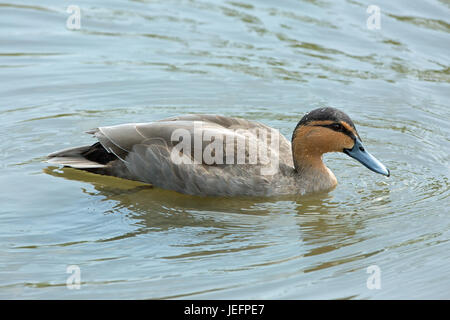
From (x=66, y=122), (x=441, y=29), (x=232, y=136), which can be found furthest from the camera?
(x=441, y=29)

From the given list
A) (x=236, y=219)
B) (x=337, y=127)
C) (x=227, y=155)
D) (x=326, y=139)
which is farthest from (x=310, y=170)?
(x=236, y=219)

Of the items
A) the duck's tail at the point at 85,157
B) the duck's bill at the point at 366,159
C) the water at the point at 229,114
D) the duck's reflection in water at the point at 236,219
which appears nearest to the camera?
the water at the point at 229,114

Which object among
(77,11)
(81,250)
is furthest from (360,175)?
(77,11)

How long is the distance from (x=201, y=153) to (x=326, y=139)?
1.36 m

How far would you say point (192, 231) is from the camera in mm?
7176

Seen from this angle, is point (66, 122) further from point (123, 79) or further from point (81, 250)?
point (81, 250)

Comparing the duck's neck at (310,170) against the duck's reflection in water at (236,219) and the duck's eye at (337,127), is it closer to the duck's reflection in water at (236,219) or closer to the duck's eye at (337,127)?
the duck's reflection in water at (236,219)

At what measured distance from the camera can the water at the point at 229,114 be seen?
6.30 m

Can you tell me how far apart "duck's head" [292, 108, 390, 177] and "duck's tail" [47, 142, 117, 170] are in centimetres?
213

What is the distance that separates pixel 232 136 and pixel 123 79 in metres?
3.54

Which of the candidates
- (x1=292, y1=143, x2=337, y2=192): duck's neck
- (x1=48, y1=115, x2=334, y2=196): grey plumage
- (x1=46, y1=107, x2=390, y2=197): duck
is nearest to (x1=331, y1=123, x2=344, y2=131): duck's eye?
(x1=46, y1=107, x2=390, y2=197): duck

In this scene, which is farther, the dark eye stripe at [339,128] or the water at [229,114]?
the dark eye stripe at [339,128]

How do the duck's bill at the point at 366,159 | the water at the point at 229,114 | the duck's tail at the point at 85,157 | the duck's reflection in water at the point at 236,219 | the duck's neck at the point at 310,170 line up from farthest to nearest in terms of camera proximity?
the duck's tail at the point at 85,157 < the duck's neck at the point at 310,170 < the duck's bill at the point at 366,159 < the duck's reflection in water at the point at 236,219 < the water at the point at 229,114

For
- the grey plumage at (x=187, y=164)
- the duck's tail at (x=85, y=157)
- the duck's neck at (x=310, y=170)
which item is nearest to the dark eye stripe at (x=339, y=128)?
the duck's neck at (x=310, y=170)
